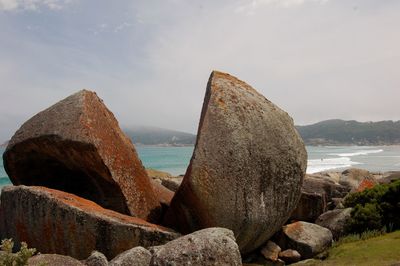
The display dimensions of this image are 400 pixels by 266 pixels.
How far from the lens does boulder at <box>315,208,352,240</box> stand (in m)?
14.7

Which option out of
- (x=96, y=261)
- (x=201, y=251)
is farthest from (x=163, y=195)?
(x=201, y=251)

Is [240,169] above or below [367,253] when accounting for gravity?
above

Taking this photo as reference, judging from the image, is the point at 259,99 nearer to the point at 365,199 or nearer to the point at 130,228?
the point at 130,228

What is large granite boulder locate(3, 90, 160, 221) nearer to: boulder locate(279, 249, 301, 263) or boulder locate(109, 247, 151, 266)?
boulder locate(109, 247, 151, 266)

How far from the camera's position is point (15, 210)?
34.4ft

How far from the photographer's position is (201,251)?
24.8 feet

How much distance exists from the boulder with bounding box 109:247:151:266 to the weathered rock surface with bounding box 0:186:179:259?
146 centimetres

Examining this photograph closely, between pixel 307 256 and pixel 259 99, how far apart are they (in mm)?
4672

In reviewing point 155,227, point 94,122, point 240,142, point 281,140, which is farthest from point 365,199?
point 94,122

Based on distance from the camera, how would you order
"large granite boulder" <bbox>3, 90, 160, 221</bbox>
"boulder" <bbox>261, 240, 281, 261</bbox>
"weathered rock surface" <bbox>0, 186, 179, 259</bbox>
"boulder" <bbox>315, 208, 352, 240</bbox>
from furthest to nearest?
"boulder" <bbox>315, 208, 352, 240</bbox> < "boulder" <bbox>261, 240, 281, 261</bbox> < "large granite boulder" <bbox>3, 90, 160, 221</bbox> < "weathered rock surface" <bbox>0, 186, 179, 259</bbox>

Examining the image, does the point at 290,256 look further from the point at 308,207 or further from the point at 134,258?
the point at 134,258

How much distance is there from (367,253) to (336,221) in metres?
3.01

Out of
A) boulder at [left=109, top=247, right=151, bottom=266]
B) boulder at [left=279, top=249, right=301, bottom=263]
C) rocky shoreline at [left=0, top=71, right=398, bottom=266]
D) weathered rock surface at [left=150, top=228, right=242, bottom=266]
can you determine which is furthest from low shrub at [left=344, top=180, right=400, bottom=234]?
boulder at [left=109, top=247, right=151, bottom=266]

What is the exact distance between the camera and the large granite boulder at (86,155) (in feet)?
36.3
